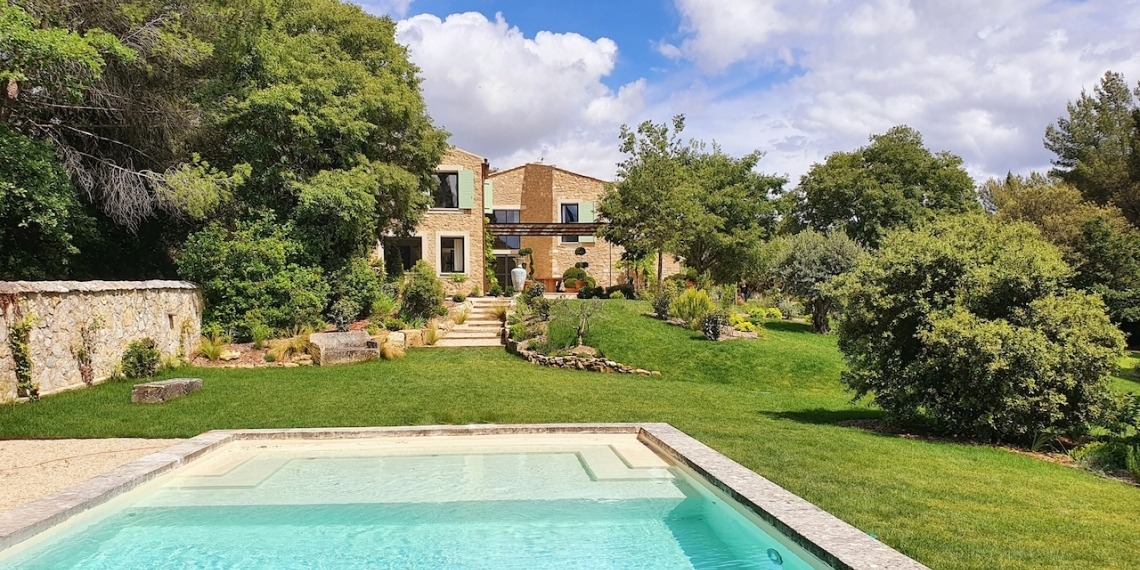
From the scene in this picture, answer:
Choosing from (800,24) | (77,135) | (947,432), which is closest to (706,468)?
(947,432)

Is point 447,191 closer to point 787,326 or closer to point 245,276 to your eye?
point 245,276

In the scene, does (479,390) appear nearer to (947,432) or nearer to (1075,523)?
(947,432)

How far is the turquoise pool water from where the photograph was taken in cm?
441

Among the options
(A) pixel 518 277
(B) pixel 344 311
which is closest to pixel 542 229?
(A) pixel 518 277

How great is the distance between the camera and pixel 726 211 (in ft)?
96.1

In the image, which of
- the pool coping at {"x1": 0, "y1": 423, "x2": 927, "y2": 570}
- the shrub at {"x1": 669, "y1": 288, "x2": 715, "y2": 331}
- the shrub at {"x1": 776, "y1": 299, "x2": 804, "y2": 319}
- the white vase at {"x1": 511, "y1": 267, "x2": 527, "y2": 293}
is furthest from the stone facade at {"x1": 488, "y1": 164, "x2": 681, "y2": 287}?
the pool coping at {"x1": 0, "y1": 423, "x2": 927, "y2": 570}

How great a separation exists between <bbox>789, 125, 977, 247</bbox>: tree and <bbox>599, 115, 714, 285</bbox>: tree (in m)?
11.8

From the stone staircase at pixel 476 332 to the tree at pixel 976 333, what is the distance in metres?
10.2

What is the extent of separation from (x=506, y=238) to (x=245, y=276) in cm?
2079

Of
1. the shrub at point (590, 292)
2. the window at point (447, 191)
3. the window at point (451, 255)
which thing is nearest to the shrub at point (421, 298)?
the window at point (451, 255)

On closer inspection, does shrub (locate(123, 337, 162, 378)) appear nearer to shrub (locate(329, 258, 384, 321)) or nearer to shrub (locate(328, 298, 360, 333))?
shrub (locate(328, 298, 360, 333))

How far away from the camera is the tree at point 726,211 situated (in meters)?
27.4

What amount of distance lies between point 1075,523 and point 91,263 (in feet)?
59.5

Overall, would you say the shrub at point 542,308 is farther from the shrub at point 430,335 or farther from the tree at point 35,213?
the tree at point 35,213
